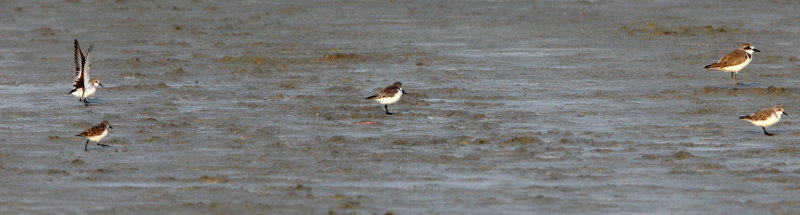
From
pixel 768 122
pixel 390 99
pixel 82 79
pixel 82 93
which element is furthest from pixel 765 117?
pixel 82 93

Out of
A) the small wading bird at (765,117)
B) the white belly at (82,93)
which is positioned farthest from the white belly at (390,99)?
the small wading bird at (765,117)

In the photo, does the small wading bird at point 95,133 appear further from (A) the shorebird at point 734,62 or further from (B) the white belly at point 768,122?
(A) the shorebird at point 734,62

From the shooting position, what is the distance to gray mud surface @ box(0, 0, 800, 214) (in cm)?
1591

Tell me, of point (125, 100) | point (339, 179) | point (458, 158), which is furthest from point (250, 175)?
point (125, 100)

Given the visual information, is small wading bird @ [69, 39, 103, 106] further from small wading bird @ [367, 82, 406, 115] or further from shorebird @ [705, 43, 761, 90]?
shorebird @ [705, 43, 761, 90]

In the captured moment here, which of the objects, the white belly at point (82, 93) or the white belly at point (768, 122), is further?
the white belly at point (82, 93)

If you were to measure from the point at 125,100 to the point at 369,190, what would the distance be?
9933mm

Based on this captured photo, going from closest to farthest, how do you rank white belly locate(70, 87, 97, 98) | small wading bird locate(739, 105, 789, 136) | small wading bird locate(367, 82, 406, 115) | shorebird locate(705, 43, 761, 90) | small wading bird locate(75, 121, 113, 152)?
1. small wading bird locate(75, 121, 113, 152)
2. small wading bird locate(739, 105, 789, 136)
3. small wading bird locate(367, 82, 406, 115)
4. white belly locate(70, 87, 97, 98)
5. shorebird locate(705, 43, 761, 90)

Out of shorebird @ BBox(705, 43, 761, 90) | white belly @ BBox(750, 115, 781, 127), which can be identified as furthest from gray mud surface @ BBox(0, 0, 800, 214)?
shorebird @ BBox(705, 43, 761, 90)

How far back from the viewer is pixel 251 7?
138ft

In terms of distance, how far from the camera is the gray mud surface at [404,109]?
626 inches

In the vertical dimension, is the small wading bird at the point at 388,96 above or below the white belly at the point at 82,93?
below

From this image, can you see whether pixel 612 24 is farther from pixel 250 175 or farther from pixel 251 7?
pixel 250 175

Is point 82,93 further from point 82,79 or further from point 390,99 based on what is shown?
point 390,99
